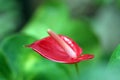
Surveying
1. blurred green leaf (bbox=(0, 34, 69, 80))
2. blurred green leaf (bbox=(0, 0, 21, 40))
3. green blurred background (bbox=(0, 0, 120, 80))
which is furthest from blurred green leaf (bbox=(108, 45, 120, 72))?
blurred green leaf (bbox=(0, 0, 21, 40))

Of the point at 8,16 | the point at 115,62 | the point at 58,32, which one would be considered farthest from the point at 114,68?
the point at 8,16

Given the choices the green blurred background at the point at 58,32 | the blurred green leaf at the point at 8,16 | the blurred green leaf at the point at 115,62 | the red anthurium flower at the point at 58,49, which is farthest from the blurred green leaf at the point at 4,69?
the blurred green leaf at the point at 8,16

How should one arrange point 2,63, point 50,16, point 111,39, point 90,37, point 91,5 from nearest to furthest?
point 2,63 → point 90,37 → point 50,16 → point 111,39 → point 91,5

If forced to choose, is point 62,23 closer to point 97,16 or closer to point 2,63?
point 2,63

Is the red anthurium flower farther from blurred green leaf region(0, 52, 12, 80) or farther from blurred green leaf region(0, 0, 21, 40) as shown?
blurred green leaf region(0, 0, 21, 40)

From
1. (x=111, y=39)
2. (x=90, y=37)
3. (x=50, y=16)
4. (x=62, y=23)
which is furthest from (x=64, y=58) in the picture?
(x=111, y=39)

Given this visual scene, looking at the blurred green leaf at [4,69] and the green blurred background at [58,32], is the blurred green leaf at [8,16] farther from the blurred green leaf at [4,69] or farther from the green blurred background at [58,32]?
the blurred green leaf at [4,69]

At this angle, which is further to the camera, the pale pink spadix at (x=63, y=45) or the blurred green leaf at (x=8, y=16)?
Result: the blurred green leaf at (x=8, y=16)
